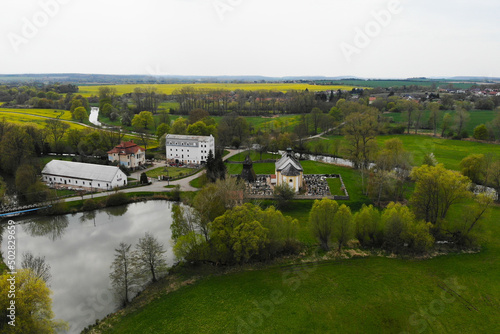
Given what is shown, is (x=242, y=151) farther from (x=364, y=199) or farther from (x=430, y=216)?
(x=430, y=216)

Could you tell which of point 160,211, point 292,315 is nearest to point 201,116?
point 160,211

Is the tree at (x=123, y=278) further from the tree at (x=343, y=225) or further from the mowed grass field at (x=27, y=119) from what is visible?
the mowed grass field at (x=27, y=119)

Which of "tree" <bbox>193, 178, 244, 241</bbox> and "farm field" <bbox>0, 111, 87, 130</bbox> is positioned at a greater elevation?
"farm field" <bbox>0, 111, 87, 130</bbox>

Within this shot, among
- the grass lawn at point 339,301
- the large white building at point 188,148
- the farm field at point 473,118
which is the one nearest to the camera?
the grass lawn at point 339,301

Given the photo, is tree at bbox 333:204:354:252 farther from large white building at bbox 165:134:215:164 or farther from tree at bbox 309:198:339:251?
large white building at bbox 165:134:215:164

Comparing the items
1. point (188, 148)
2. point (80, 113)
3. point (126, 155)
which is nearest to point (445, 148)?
point (188, 148)

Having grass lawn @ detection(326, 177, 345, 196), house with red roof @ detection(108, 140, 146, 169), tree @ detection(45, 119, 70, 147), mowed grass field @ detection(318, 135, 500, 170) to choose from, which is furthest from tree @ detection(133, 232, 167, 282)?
mowed grass field @ detection(318, 135, 500, 170)

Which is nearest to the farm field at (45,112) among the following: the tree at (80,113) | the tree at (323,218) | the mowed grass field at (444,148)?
the tree at (80,113)

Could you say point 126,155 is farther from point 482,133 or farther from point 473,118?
point 473,118
